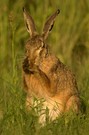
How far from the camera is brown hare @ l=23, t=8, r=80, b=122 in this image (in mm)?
6594

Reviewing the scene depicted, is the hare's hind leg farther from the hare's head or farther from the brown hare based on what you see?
the hare's head

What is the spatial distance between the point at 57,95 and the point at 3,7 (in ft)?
13.6

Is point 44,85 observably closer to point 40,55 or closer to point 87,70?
point 40,55

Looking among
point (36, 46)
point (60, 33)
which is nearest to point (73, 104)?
point (36, 46)

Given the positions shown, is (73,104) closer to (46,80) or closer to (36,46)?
(46,80)

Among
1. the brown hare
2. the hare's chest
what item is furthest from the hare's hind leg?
the hare's chest

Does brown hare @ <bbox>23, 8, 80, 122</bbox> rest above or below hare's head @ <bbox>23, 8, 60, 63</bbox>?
below

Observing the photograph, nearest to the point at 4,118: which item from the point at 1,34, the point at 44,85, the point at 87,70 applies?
the point at 44,85

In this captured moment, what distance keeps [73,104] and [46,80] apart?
437 mm

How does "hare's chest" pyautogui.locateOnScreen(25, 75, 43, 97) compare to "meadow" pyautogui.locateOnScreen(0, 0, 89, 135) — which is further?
"meadow" pyautogui.locateOnScreen(0, 0, 89, 135)

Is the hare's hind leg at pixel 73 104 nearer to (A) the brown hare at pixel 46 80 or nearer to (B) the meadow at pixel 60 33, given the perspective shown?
(A) the brown hare at pixel 46 80

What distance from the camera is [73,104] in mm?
6820

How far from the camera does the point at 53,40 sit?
424 inches

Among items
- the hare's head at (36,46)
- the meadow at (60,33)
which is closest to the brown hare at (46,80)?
the hare's head at (36,46)
